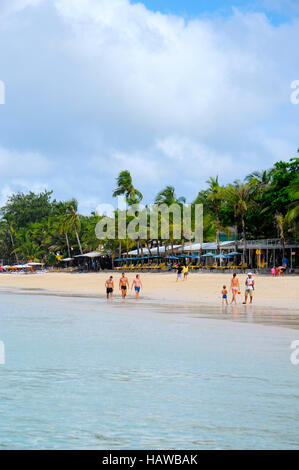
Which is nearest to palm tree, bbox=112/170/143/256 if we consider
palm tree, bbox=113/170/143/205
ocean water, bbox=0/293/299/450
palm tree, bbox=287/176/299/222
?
palm tree, bbox=113/170/143/205

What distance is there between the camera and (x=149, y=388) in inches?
392

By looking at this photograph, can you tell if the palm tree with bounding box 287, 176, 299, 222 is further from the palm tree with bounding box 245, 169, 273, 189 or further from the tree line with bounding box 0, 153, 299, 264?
the palm tree with bounding box 245, 169, 273, 189

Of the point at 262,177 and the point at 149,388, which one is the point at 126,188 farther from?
the point at 149,388

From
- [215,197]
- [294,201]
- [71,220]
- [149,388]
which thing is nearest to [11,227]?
[71,220]

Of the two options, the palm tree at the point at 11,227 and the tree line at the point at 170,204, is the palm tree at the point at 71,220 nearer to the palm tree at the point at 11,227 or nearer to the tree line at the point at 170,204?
the tree line at the point at 170,204

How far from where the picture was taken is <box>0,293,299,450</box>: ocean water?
7.34 m

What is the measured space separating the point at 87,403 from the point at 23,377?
7.51 feet

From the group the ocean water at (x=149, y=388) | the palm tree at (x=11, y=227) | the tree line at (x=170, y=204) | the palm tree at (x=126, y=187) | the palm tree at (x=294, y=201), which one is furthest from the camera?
the palm tree at (x=11, y=227)

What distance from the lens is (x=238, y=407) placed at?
8680mm

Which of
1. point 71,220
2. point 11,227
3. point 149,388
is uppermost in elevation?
point 11,227

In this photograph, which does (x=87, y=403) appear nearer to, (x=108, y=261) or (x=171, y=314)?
(x=171, y=314)

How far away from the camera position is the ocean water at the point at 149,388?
734 centimetres

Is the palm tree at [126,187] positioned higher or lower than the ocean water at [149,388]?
higher

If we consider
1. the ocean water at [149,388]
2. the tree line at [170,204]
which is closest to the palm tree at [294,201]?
the tree line at [170,204]
